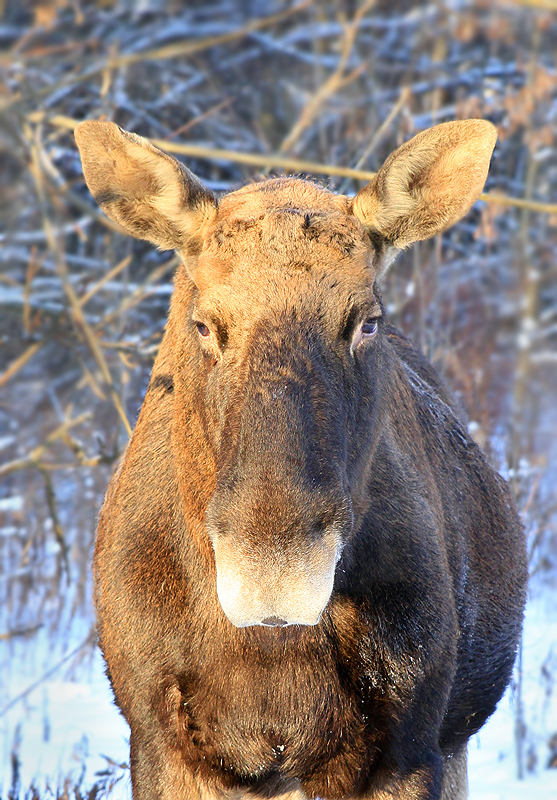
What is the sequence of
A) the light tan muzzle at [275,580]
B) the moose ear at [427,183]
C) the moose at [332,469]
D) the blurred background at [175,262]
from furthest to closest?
the blurred background at [175,262] → the moose ear at [427,183] → the moose at [332,469] → the light tan muzzle at [275,580]

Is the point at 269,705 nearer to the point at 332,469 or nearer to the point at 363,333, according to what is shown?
the point at 332,469

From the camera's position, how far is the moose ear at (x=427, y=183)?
12.4ft

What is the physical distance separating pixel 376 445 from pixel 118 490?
1.23 m

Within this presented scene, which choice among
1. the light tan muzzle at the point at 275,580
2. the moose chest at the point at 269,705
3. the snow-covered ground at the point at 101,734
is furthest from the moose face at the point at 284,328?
the snow-covered ground at the point at 101,734

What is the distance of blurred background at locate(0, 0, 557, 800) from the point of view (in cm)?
627

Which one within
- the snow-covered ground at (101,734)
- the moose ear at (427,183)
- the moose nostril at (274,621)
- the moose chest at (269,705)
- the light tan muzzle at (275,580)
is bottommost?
the snow-covered ground at (101,734)

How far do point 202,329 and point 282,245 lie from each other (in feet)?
1.42

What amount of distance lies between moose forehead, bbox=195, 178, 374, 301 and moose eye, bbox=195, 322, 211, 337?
0.13 metres

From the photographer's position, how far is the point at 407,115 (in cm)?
914

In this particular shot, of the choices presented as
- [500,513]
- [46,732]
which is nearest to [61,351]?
[46,732]

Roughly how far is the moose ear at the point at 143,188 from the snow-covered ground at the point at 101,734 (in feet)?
11.3

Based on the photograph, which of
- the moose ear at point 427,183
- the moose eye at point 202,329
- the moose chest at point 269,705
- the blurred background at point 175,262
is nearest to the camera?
the moose eye at point 202,329

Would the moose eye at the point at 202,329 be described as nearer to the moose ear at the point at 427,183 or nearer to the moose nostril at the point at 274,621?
the moose ear at the point at 427,183

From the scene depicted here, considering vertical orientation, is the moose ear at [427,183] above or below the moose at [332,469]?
above
